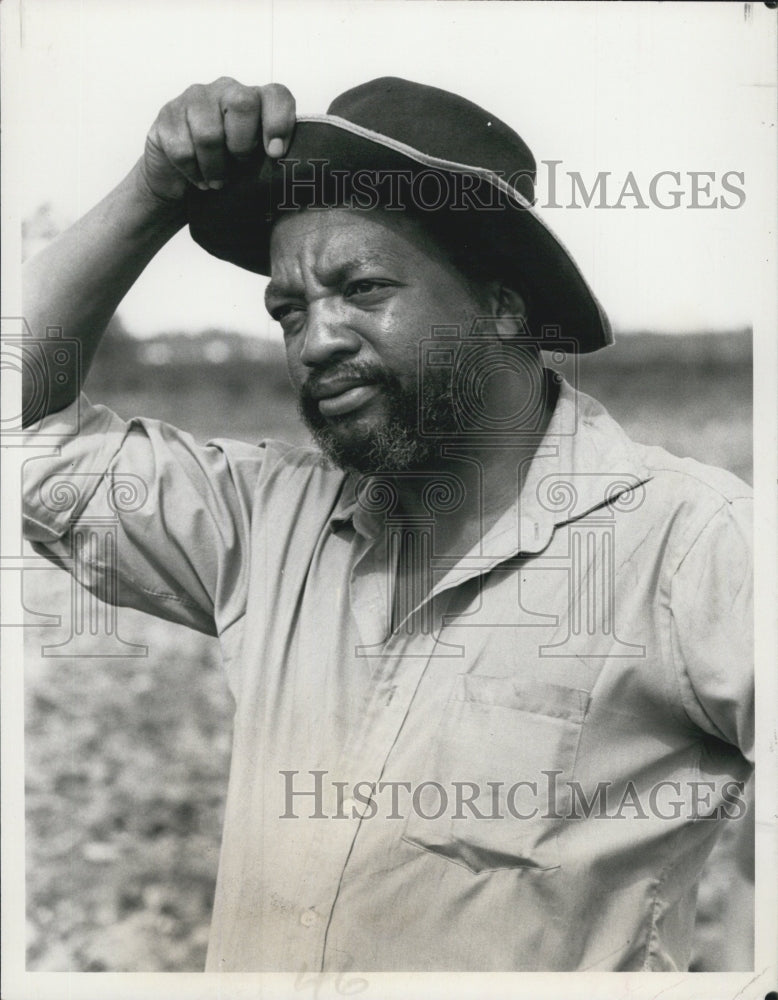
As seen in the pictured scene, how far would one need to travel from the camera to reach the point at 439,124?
2.13 meters

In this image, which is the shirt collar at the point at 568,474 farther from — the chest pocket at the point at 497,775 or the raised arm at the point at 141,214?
the raised arm at the point at 141,214

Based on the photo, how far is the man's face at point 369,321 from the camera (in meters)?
2.11

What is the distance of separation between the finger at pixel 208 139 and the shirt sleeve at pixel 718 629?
112 cm

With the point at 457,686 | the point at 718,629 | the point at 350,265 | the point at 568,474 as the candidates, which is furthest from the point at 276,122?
the point at 718,629

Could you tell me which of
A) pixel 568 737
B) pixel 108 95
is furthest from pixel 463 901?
pixel 108 95

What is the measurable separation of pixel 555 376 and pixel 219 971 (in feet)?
4.31

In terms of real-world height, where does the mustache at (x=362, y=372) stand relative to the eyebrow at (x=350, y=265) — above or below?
below

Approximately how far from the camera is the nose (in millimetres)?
2104

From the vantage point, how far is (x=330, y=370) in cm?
213

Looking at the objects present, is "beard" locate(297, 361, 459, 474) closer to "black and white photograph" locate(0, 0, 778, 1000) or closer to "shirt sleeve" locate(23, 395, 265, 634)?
"black and white photograph" locate(0, 0, 778, 1000)

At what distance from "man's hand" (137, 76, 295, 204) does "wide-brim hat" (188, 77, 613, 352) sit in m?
0.03

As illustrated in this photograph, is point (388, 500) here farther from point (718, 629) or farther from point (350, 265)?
point (718, 629)

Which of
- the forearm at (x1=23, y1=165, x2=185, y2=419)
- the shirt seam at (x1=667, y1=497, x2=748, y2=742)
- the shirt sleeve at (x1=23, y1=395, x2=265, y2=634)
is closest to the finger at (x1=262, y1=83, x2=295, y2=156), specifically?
the forearm at (x1=23, y1=165, x2=185, y2=419)

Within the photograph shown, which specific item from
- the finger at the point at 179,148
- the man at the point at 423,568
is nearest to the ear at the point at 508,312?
the man at the point at 423,568
